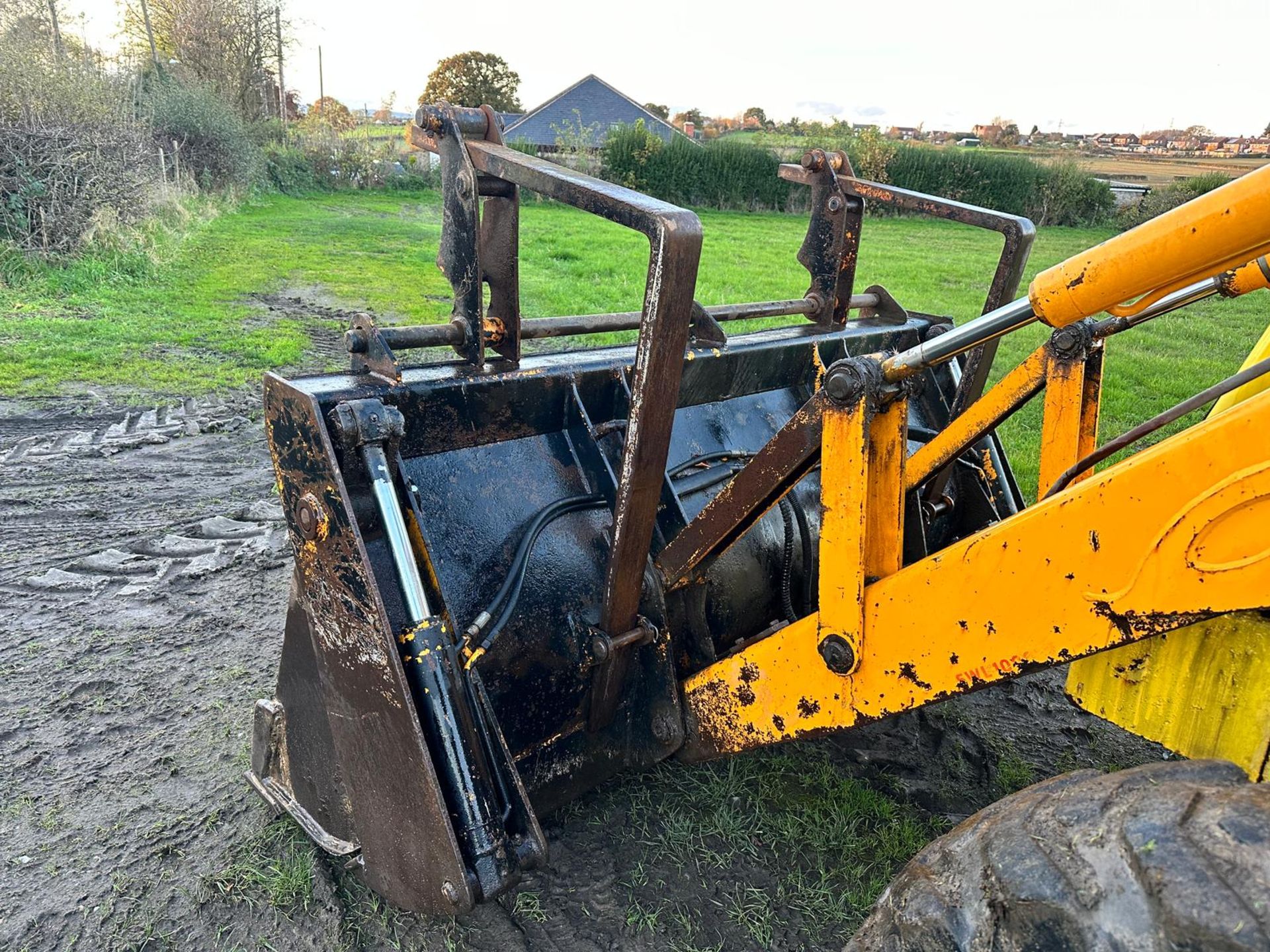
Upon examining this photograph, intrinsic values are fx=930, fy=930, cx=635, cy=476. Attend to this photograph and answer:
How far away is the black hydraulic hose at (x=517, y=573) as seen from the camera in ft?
7.20

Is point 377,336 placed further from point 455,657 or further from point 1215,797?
point 1215,797

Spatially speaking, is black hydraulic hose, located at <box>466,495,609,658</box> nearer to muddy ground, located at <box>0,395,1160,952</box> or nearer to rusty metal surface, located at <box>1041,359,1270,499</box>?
muddy ground, located at <box>0,395,1160,952</box>

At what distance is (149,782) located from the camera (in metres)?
2.79

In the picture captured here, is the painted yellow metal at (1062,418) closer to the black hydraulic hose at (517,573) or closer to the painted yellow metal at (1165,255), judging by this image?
the painted yellow metal at (1165,255)

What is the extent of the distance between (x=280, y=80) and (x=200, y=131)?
16805mm

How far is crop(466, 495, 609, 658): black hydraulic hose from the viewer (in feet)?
7.20

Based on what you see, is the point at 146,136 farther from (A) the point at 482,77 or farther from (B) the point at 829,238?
(A) the point at 482,77

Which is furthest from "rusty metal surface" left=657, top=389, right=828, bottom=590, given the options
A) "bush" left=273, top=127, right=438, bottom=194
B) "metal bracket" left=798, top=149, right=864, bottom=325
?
"bush" left=273, top=127, right=438, bottom=194

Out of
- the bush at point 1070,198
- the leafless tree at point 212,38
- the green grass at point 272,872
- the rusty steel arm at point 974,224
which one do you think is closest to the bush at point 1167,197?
the bush at point 1070,198

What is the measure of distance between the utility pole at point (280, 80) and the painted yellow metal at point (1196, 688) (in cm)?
3345

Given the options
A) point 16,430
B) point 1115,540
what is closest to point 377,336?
point 1115,540

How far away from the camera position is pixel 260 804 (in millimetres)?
2697

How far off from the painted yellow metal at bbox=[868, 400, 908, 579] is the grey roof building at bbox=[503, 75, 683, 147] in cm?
4033

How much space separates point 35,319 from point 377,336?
24.4 ft
